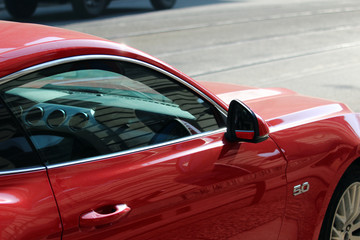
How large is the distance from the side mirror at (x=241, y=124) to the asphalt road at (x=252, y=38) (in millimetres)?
5077

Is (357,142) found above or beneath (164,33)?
beneath

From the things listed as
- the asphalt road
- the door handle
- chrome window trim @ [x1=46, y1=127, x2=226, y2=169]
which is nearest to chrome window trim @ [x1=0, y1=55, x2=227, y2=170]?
chrome window trim @ [x1=46, y1=127, x2=226, y2=169]

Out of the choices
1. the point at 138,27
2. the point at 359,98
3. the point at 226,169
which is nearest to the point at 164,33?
the point at 138,27

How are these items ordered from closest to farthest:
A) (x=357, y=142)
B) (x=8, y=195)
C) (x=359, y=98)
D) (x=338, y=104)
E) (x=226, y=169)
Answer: (x=8, y=195)
(x=226, y=169)
(x=357, y=142)
(x=338, y=104)
(x=359, y=98)

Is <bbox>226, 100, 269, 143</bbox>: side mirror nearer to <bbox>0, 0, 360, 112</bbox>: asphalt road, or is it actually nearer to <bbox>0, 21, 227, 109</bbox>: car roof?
<bbox>0, 21, 227, 109</bbox>: car roof

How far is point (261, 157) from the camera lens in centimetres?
276

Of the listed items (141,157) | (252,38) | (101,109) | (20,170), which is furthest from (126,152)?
(252,38)

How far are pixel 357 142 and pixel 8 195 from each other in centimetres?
193

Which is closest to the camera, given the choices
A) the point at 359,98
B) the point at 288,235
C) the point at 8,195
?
the point at 8,195

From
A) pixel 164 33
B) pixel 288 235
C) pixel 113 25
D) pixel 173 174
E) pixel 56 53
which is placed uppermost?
pixel 113 25

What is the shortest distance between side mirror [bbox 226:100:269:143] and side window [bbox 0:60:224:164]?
4.2 inches

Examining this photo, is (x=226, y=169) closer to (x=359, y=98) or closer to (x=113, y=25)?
(x=359, y=98)

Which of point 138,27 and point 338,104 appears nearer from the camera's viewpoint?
point 338,104

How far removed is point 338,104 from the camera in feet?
11.7
